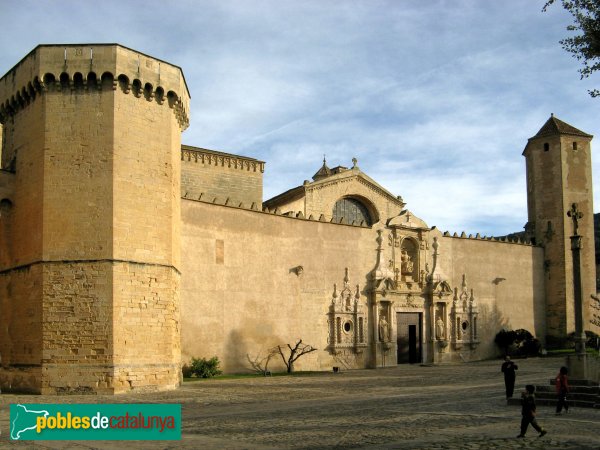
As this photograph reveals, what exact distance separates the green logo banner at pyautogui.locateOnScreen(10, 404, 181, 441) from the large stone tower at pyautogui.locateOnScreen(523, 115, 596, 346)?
31569mm

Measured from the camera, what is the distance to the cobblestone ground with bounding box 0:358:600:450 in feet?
36.3

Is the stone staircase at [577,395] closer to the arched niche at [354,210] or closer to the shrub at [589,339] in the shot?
the arched niche at [354,210]

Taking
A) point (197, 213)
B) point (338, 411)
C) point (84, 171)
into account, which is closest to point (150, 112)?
point (84, 171)

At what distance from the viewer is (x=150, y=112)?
21.8 metres

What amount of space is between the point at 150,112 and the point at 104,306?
6020 mm

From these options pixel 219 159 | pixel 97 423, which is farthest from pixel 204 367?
pixel 97 423

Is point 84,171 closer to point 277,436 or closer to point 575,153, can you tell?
point 277,436

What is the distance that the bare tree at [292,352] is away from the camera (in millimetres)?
28814

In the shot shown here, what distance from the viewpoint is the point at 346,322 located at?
104 feet

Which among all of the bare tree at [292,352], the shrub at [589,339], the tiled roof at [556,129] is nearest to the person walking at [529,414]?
the bare tree at [292,352]

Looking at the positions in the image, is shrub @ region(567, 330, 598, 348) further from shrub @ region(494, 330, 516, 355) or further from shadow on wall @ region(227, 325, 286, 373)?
shadow on wall @ region(227, 325, 286, 373)

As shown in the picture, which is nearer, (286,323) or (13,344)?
(13,344)

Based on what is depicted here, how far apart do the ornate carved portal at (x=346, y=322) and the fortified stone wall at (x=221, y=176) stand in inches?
258

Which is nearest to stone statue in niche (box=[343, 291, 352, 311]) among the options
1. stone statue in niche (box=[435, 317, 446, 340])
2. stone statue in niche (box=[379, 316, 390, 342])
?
stone statue in niche (box=[379, 316, 390, 342])
